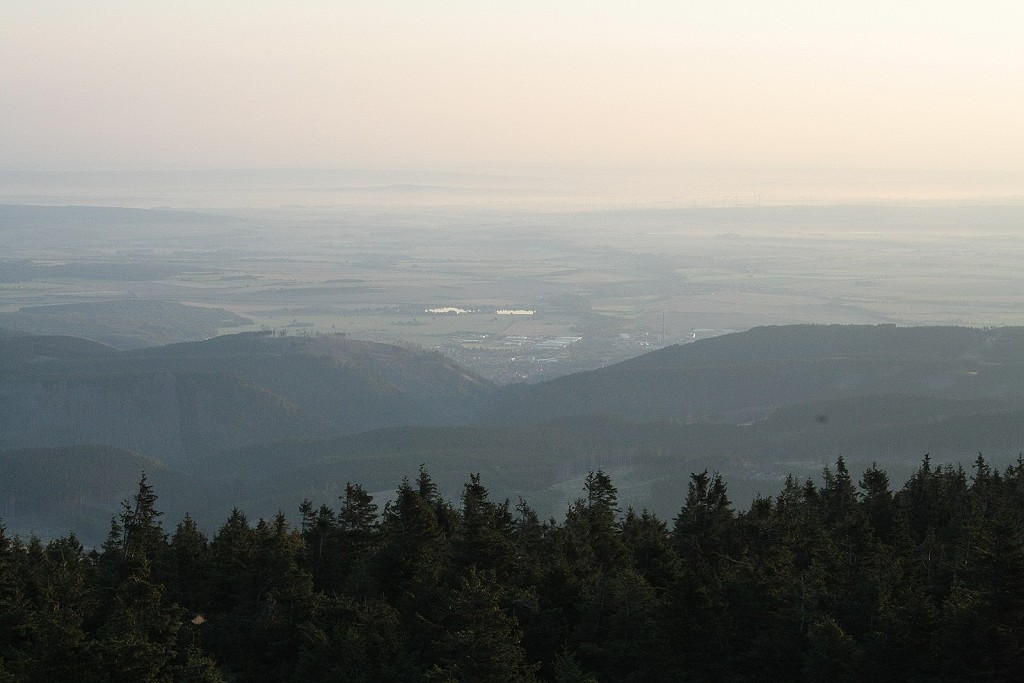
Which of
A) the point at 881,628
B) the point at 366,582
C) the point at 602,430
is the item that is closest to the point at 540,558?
the point at 366,582

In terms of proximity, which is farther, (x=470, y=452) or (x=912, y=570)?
(x=470, y=452)

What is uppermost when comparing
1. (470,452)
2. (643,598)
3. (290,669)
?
(643,598)

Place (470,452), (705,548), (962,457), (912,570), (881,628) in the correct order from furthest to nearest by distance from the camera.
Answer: (470,452) → (962,457) → (705,548) → (912,570) → (881,628)

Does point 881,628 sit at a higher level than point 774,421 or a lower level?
higher

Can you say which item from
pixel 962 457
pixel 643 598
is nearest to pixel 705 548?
pixel 643 598

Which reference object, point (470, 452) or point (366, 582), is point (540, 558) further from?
point (470, 452)

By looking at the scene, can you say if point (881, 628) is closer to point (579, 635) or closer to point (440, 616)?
point (579, 635)

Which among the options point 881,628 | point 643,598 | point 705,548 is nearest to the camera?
point 881,628
